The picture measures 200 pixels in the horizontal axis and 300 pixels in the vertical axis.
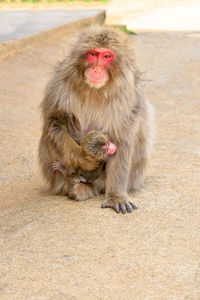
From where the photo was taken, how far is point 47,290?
11.1 ft

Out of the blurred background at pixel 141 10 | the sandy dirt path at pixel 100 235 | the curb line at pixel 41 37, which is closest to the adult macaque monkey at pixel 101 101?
the sandy dirt path at pixel 100 235

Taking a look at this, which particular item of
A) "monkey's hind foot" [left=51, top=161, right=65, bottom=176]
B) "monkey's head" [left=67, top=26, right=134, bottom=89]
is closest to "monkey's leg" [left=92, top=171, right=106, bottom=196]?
"monkey's hind foot" [left=51, top=161, right=65, bottom=176]

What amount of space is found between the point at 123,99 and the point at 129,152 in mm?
406

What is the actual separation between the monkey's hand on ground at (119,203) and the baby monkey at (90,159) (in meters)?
0.28

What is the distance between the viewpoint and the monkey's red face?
440 cm

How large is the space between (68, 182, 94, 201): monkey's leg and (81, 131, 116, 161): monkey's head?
0.28 m

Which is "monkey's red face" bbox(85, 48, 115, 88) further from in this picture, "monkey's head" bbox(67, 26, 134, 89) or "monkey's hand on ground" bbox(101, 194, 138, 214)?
"monkey's hand on ground" bbox(101, 194, 138, 214)

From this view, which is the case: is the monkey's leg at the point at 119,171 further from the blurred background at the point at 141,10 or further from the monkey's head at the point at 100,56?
the blurred background at the point at 141,10

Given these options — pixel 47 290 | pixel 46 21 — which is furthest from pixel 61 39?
pixel 47 290

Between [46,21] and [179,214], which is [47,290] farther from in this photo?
[46,21]

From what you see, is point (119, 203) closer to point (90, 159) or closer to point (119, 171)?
point (119, 171)

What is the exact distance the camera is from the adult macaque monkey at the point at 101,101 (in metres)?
4.46

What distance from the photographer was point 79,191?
4695 mm

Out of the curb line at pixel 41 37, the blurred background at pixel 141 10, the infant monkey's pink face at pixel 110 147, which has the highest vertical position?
the infant monkey's pink face at pixel 110 147
